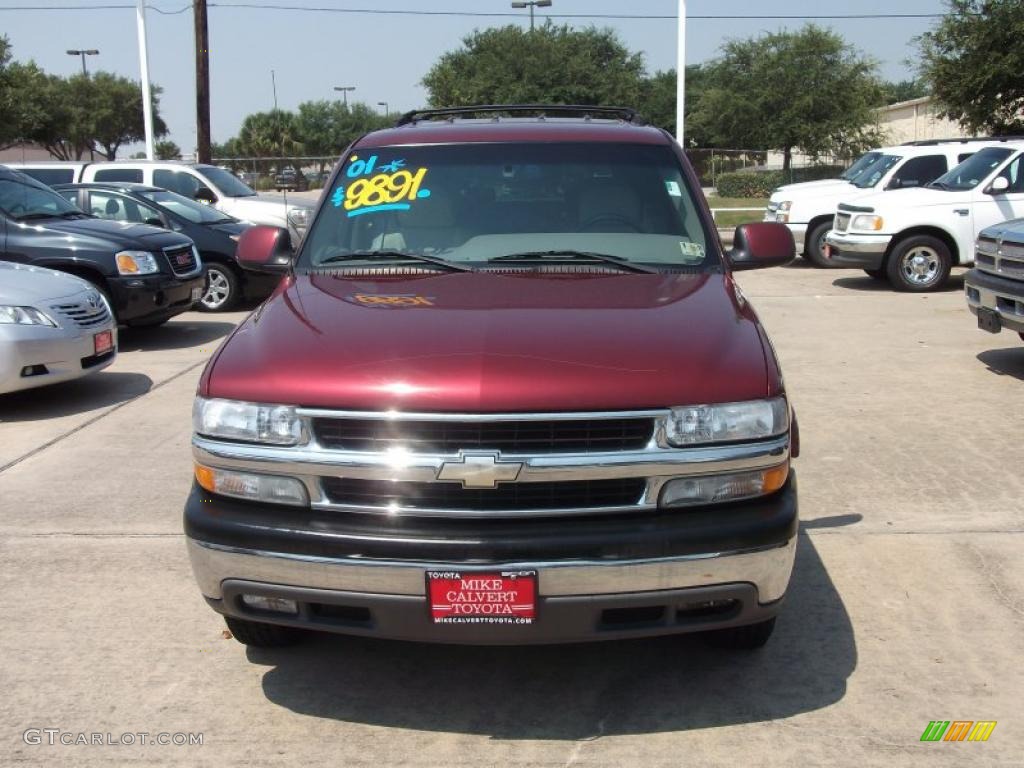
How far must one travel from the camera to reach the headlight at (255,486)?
325cm

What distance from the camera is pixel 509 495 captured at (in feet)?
10.4

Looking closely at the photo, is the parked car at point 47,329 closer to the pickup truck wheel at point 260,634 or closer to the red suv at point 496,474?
the pickup truck wheel at point 260,634

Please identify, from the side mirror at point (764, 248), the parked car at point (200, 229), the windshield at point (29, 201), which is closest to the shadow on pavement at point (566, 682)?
the side mirror at point (764, 248)

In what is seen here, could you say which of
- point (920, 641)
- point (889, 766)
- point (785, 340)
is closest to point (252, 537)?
point (889, 766)

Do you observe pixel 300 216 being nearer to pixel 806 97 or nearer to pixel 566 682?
pixel 566 682

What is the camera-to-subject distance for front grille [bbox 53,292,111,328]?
25.9 feet

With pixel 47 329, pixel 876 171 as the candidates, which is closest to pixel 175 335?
pixel 47 329

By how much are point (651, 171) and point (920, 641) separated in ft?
7.34

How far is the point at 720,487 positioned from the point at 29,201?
9.29 meters

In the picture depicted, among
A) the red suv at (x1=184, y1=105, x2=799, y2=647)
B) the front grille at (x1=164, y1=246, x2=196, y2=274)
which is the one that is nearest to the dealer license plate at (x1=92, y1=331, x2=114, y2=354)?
the front grille at (x1=164, y1=246, x2=196, y2=274)

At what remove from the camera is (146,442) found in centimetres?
698

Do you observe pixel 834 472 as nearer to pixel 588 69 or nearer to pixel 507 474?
pixel 507 474

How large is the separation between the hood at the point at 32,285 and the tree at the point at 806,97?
3406 centimetres

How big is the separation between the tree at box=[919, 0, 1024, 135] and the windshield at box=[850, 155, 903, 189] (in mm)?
7149
